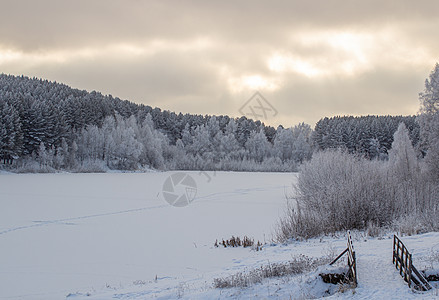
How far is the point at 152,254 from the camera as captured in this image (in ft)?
35.8

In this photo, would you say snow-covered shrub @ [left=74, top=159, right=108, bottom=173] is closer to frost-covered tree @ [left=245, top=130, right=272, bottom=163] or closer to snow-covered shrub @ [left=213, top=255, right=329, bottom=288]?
frost-covered tree @ [left=245, top=130, right=272, bottom=163]

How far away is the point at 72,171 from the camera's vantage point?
54.5 metres

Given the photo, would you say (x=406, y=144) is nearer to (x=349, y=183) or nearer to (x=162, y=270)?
(x=349, y=183)

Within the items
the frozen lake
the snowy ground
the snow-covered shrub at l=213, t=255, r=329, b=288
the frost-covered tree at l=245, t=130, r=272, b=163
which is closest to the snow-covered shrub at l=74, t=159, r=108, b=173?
the frozen lake

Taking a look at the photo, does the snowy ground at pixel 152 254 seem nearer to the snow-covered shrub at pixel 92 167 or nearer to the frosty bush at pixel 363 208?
the frosty bush at pixel 363 208

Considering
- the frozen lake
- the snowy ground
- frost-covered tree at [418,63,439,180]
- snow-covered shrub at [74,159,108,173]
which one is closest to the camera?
the snowy ground

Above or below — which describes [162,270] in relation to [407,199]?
below

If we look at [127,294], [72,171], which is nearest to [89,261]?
[127,294]

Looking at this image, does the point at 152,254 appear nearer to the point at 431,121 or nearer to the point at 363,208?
the point at 363,208

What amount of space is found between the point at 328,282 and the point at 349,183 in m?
8.27

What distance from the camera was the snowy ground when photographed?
258 inches

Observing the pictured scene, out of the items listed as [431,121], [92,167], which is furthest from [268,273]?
[92,167]

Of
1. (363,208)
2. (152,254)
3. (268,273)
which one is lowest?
(152,254)

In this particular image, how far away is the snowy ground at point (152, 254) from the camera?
6.55 m
